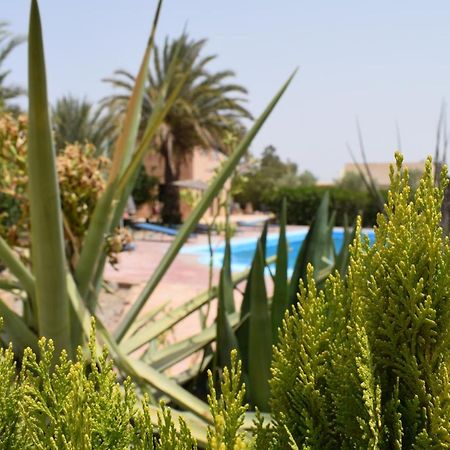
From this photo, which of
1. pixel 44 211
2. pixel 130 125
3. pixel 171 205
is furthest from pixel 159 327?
pixel 171 205

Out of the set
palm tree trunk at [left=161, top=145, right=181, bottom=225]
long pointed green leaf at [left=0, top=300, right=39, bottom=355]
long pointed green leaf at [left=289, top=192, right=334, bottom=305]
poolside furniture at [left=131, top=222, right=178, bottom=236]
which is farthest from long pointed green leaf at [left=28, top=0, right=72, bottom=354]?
palm tree trunk at [left=161, top=145, right=181, bottom=225]

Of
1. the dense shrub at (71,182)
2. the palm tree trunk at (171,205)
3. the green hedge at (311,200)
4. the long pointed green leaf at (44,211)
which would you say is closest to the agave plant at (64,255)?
the long pointed green leaf at (44,211)

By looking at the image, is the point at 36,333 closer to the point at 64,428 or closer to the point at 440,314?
the point at 64,428

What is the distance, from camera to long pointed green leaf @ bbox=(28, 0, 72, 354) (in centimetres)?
162

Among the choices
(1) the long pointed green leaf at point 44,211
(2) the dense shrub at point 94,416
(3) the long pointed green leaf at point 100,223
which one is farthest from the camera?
(3) the long pointed green leaf at point 100,223

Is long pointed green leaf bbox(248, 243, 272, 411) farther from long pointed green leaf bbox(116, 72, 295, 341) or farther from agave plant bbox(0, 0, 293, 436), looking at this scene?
long pointed green leaf bbox(116, 72, 295, 341)

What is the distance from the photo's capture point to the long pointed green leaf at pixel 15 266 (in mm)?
1970

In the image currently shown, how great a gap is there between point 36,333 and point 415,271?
1555 millimetres

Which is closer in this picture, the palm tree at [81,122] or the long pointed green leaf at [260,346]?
the long pointed green leaf at [260,346]

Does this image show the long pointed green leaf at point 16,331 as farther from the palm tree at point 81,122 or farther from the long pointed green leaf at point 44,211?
the palm tree at point 81,122

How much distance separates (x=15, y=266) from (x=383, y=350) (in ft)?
4.55

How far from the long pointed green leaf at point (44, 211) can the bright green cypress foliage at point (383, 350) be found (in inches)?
37.1

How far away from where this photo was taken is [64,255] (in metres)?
1.78

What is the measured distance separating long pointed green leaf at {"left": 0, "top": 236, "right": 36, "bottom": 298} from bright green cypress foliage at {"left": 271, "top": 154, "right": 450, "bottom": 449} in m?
1.24
